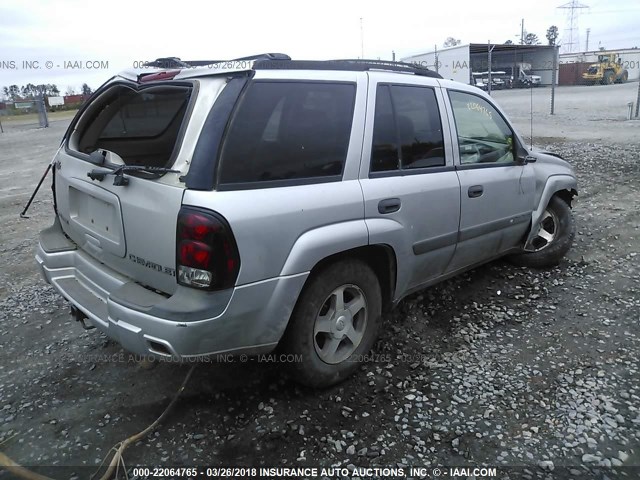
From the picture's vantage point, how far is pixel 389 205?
2.99m

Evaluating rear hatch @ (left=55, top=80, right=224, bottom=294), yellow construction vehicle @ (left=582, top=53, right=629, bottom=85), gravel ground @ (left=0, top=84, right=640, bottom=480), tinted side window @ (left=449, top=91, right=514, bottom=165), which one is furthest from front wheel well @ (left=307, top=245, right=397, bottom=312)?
yellow construction vehicle @ (left=582, top=53, right=629, bottom=85)

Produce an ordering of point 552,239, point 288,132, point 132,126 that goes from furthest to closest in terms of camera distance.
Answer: point 552,239 → point 132,126 → point 288,132

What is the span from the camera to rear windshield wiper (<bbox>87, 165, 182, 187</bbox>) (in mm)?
2452

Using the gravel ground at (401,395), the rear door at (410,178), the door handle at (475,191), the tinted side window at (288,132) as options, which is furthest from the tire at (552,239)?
the tinted side window at (288,132)

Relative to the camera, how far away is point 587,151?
1084cm

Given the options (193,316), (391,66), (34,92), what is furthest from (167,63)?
(34,92)

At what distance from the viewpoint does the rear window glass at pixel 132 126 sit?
296cm

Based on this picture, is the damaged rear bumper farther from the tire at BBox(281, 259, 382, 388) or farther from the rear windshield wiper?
the rear windshield wiper

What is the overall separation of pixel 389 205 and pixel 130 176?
147 cm

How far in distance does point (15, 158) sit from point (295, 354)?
14188 millimetres

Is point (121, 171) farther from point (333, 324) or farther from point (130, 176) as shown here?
point (333, 324)

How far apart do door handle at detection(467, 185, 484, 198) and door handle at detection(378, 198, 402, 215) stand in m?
0.80

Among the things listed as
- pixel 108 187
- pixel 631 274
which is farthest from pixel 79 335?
pixel 631 274

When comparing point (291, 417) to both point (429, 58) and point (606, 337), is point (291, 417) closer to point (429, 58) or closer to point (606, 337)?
point (606, 337)
